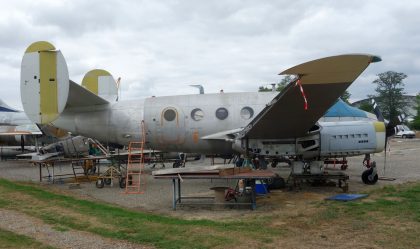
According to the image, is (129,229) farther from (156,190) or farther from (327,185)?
(327,185)

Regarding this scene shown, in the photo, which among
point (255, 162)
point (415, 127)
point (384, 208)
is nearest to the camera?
point (384, 208)

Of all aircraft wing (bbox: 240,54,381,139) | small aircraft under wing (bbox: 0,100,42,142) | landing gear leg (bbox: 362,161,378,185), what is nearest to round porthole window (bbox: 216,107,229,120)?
aircraft wing (bbox: 240,54,381,139)

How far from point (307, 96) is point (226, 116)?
4.51m

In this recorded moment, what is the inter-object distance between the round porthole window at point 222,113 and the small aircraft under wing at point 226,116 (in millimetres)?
39

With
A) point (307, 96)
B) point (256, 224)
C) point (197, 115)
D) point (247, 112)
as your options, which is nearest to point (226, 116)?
point (247, 112)

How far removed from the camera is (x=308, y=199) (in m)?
12.0

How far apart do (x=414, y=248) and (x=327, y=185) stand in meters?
8.13

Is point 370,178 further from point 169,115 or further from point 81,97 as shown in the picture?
point 81,97

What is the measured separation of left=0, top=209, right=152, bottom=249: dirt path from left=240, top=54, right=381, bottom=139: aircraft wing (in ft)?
18.1

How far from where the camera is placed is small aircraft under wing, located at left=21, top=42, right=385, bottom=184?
1092 cm

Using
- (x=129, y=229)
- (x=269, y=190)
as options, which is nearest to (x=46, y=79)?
(x=129, y=229)

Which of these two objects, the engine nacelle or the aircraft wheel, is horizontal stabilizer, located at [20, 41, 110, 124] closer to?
the engine nacelle

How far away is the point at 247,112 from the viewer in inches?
600

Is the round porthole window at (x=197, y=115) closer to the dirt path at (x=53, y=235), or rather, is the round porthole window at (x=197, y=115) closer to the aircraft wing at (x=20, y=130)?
the dirt path at (x=53, y=235)
